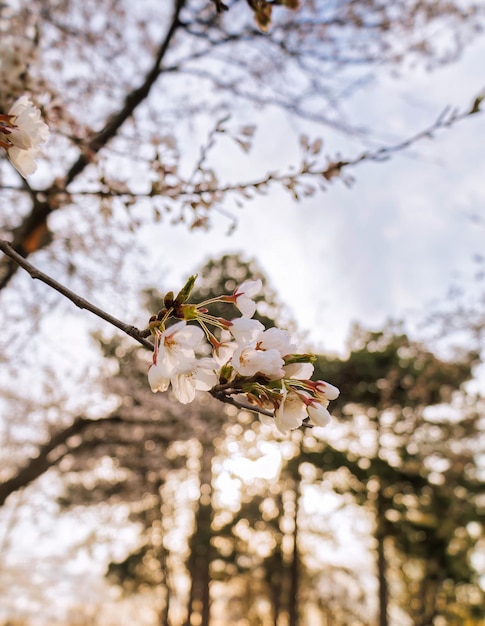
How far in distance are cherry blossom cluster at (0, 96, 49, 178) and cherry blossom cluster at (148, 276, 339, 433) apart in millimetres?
367

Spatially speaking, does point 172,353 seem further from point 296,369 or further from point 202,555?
point 202,555

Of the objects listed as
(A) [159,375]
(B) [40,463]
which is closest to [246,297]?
(A) [159,375]

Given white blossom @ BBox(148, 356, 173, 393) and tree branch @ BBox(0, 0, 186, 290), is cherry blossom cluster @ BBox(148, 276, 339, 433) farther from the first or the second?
tree branch @ BBox(0, 0, 186, 290)

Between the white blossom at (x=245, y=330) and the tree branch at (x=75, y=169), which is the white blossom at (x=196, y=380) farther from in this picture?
the tree branch at (x=75, y=169)

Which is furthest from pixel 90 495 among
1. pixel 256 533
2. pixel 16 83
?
pixel 16 83

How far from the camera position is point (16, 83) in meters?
2.05

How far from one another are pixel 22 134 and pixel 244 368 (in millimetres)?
527

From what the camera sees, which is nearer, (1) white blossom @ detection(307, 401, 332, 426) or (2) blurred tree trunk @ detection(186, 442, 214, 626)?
(1) white blossom @ detection(307, 401, 332, 426)

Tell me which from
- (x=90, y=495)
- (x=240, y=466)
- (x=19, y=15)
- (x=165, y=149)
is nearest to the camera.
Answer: (x=165, y=149)

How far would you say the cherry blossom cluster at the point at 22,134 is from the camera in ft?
2.71

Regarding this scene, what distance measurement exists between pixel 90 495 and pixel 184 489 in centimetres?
256

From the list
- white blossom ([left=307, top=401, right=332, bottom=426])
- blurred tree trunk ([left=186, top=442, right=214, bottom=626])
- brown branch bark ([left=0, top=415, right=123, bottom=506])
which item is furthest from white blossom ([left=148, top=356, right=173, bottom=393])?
blurred tree trunk ([left=186, top=442, right=214, bottom=626])

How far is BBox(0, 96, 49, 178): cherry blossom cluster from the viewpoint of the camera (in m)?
0.82

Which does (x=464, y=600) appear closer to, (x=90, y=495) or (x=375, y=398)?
(x=375, y=398)
